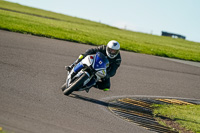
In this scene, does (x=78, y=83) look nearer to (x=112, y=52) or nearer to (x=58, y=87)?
(x=112, y=52)

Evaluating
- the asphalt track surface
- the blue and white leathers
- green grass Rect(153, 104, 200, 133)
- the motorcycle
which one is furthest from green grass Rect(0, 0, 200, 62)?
the blue and white leathers

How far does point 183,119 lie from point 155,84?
3749mm

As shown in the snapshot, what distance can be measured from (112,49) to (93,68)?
0.66 m

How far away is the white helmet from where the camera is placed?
28.5ft

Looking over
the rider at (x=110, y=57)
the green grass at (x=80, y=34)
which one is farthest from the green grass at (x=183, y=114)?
the green grass at (x=80, y=34)

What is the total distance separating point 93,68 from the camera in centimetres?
852

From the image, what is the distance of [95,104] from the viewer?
28.9 feet

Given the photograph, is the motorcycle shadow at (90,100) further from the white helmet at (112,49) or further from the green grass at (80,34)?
the green grass at (80,34)

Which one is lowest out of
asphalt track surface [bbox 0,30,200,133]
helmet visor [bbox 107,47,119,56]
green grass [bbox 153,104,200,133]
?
green grass [bbox 153,104,200,133]

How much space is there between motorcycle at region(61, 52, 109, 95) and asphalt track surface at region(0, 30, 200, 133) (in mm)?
359

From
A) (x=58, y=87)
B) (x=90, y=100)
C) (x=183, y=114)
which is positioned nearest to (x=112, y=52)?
(x=90, y=100)

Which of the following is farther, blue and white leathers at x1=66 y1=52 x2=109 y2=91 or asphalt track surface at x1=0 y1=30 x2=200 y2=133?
blue and white leathers at x1=66 y1=52 x2=109 y2=91

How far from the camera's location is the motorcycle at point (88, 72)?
27.9 ft

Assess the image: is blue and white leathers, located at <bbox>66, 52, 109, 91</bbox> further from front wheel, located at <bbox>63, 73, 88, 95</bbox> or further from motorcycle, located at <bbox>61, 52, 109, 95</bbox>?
front wheel, located at <bbox>63, 73, 88, 95</bbox>
